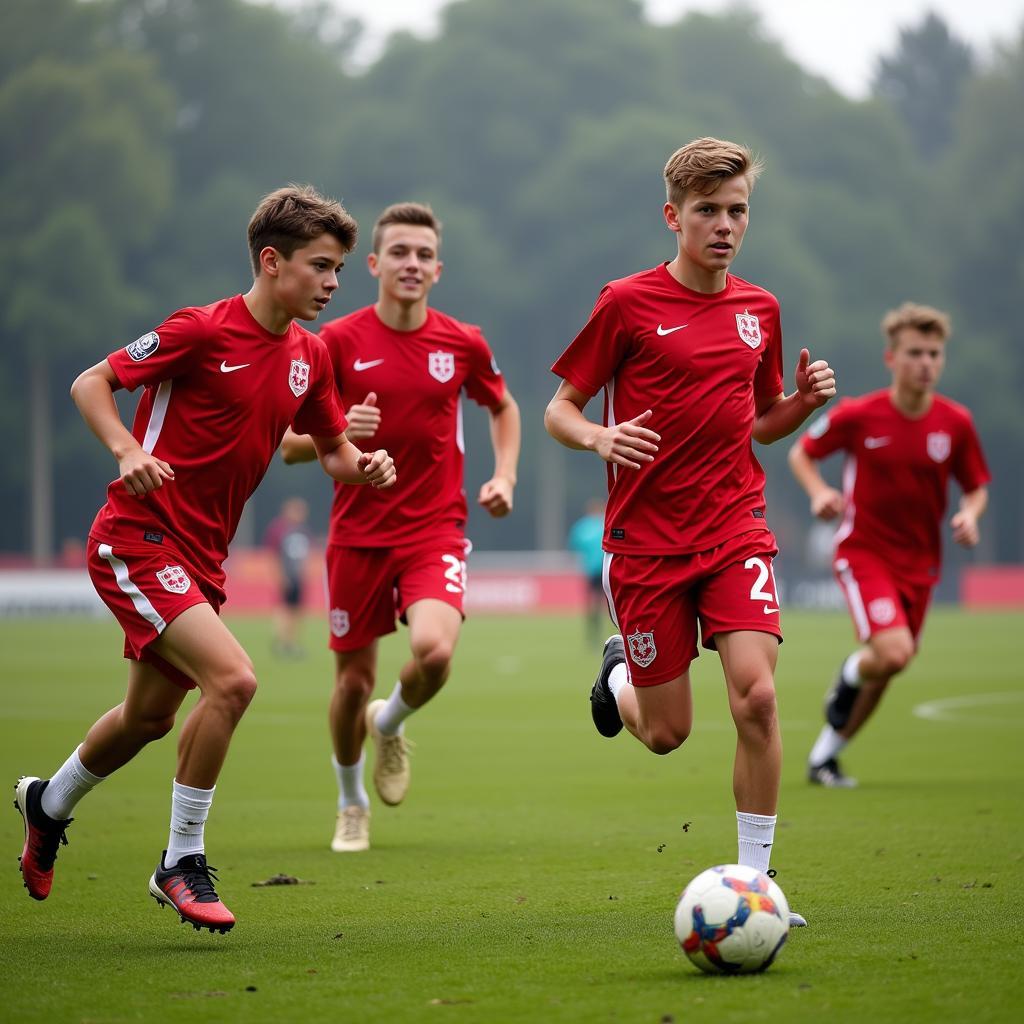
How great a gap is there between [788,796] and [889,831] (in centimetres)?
157

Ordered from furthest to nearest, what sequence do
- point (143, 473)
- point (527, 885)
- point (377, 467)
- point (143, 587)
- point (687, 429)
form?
point (527, 885), point (377, 467), point (687, 429), point (143, 587), point (143, 473)

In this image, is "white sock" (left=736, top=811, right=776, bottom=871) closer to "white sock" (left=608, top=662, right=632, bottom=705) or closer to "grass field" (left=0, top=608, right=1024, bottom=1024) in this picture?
"grass field" (left=0, top=608, right=1024, bottom=1024)

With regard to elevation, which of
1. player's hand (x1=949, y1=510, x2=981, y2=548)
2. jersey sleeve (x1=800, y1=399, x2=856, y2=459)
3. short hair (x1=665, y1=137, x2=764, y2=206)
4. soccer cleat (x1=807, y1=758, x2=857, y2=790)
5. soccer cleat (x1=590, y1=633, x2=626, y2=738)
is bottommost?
soccer cleat (x1=807, y1=758, x2=857, y2=790)

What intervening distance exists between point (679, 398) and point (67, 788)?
9.22 ft

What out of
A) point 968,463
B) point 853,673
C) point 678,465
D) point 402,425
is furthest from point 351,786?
point 968,463

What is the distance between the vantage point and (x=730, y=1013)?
16.7 feet

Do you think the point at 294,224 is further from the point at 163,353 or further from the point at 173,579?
the point at 173,579

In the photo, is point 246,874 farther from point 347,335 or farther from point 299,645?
point 299,645

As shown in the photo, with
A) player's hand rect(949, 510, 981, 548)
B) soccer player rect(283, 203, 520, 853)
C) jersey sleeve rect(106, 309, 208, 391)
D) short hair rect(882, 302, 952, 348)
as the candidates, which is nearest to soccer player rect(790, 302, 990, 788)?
short hair rect(882, 302, 952, 348)

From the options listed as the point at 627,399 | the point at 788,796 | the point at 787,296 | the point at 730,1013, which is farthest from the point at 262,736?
the point at 787,296

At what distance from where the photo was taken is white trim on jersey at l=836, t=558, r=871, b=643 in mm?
11039

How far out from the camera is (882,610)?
433 inches

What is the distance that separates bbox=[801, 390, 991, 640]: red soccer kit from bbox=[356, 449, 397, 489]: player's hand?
4777mm

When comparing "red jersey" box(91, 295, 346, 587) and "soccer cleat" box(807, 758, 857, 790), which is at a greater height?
"red jersey" box(91, 295, 346, 587)
